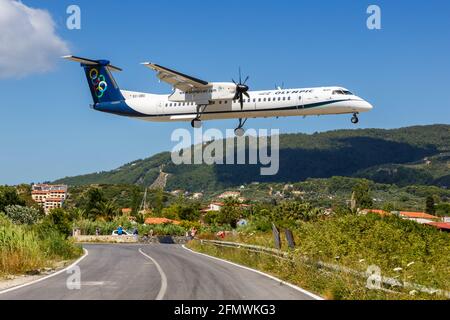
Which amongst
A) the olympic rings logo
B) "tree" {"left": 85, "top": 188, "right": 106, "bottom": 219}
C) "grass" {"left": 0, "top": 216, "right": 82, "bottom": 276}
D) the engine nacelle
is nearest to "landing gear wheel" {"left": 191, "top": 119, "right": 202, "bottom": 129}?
the engine nacelle

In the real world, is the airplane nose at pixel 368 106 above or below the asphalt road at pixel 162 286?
above

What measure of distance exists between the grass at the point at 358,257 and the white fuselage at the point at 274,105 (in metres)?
15.8

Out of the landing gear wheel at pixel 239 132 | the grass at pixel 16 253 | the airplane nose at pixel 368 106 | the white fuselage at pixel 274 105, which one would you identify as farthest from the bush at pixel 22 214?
the grass at pixel 16 253

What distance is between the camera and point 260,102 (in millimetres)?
41844

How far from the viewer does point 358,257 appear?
16234mm

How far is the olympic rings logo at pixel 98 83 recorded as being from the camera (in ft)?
166

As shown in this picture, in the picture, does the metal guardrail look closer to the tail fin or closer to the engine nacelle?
the engine nacelle

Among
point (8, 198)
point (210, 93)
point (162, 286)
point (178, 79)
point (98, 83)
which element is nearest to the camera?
point (162, 286)

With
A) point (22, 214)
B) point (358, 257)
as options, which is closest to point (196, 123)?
point (358, 257)

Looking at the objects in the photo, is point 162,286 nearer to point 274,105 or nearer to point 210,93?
point 274,105

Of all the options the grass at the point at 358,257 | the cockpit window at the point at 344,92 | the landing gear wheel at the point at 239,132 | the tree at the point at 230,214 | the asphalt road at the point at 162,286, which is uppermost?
the cockpit window at the point at 344,92

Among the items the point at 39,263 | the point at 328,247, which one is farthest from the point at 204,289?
the point at 39,263

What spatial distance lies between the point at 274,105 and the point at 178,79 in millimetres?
7072

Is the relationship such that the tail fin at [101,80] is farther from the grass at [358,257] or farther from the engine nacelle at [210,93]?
the grass at [358,257]
